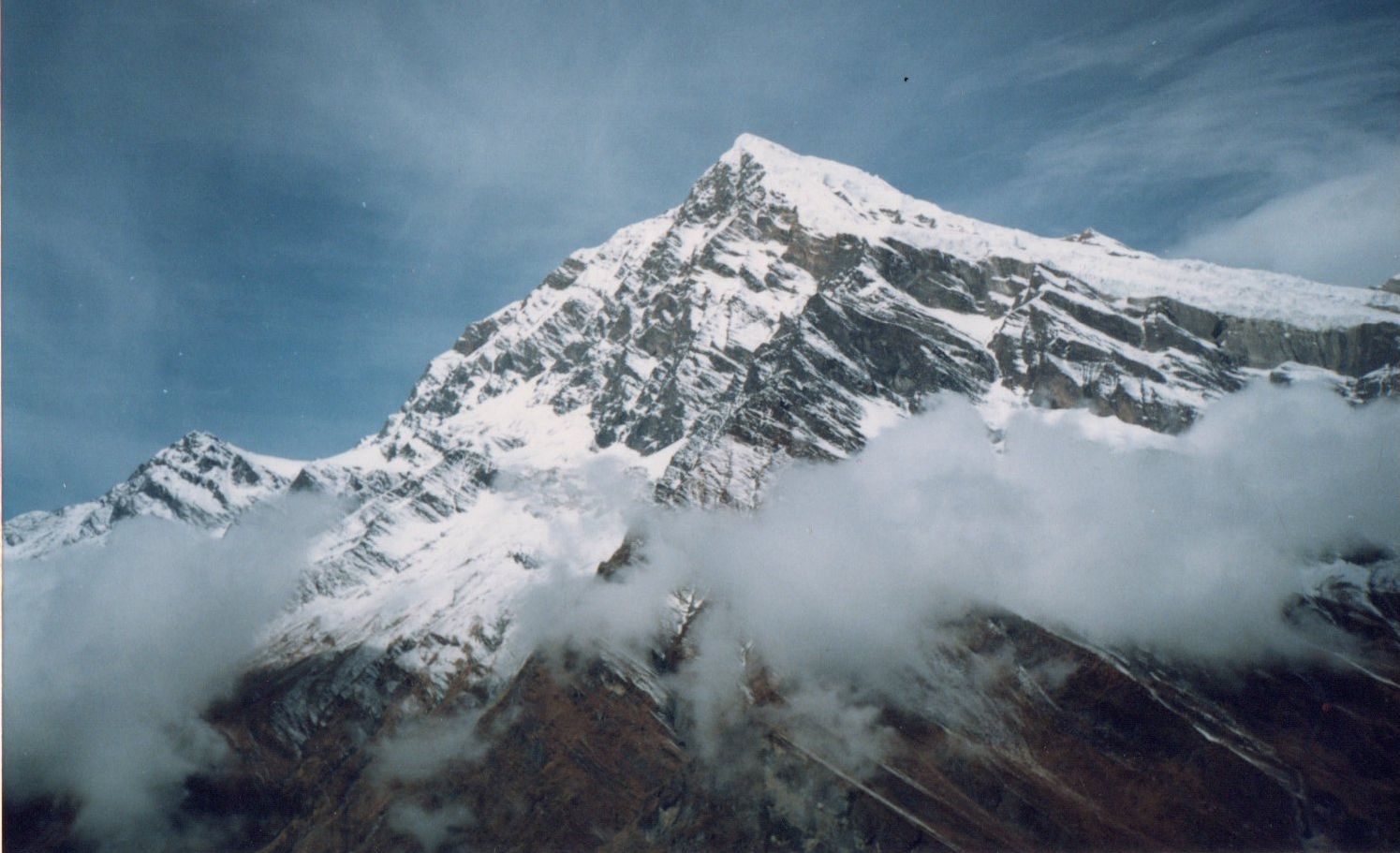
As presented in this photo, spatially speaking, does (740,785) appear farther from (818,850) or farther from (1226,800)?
(1226,800)

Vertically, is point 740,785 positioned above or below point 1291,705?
below

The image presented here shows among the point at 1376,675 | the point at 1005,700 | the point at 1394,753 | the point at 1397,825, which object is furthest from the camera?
the point at 1005,700

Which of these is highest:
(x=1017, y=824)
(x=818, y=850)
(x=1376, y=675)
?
(x=1376, y=675)

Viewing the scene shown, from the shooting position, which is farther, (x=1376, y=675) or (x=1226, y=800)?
(x=1376, y=675)

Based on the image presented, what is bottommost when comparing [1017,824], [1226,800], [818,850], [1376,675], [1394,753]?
[818,850]

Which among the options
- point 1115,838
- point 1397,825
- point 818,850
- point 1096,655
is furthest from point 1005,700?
point 1397,825

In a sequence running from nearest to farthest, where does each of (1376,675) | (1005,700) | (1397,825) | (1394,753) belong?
(1397,825) < (1394,753) < (1376,675) < (1005,700)

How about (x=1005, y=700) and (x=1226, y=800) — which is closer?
(x=1226, y=800)

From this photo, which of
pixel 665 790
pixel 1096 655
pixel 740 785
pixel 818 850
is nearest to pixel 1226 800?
pixel 1096 655

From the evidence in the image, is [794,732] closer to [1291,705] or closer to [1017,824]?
[1017,824]
